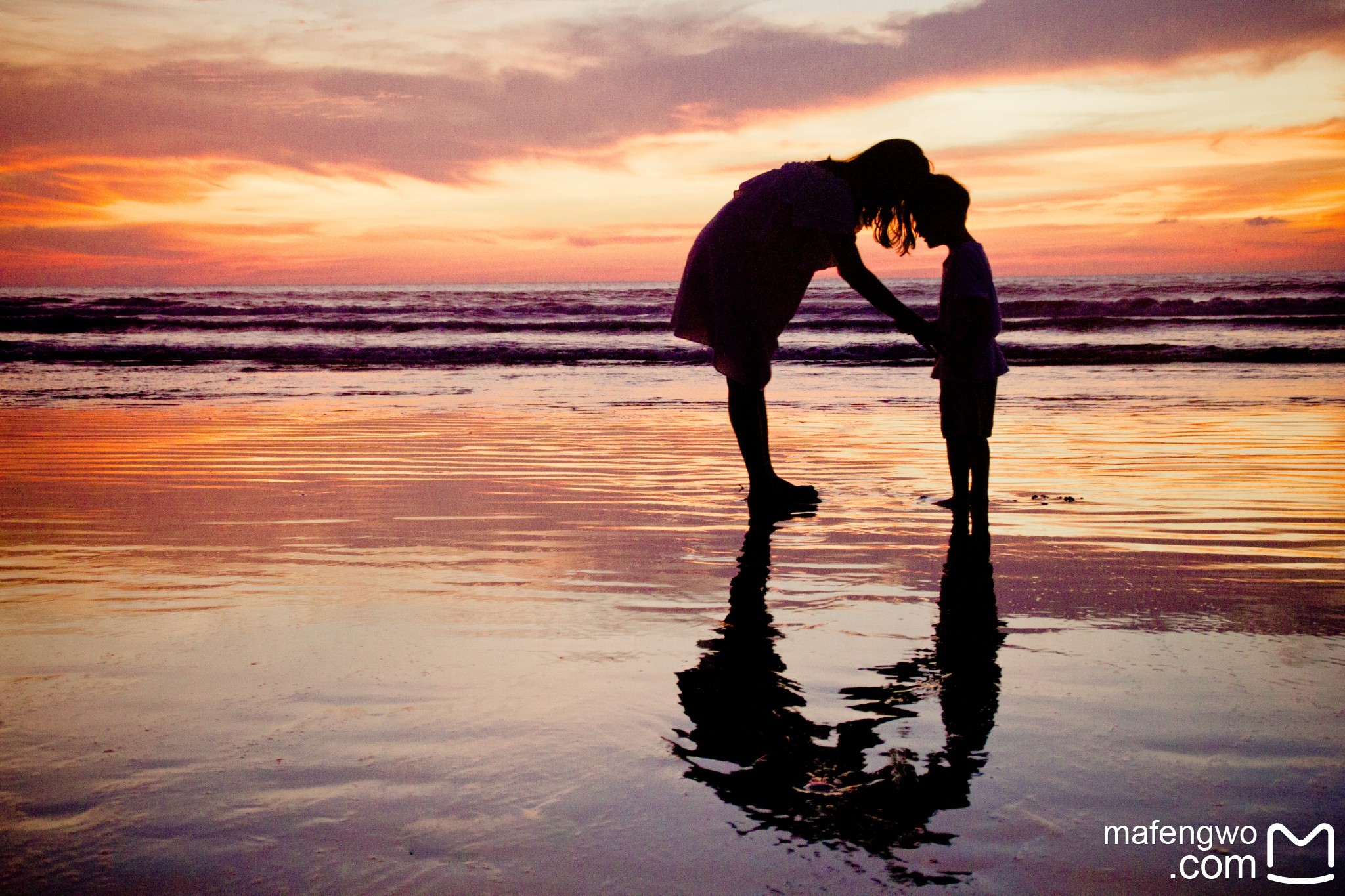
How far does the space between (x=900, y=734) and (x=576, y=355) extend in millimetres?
12969

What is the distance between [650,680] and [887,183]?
8.10 ft

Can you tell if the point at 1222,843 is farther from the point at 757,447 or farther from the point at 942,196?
the point at 942,196

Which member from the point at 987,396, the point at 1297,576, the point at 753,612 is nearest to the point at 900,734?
the point at 753,612

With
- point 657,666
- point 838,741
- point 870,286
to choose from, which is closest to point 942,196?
point 870,286

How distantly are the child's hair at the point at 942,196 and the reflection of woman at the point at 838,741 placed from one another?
72.1 inches

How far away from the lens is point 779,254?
154 inches

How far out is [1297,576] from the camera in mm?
2809

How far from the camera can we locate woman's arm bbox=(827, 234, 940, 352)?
3.70m

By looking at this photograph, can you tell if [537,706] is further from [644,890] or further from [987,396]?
[987,396]

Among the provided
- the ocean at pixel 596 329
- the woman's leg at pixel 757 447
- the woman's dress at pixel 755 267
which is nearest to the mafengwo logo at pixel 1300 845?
the woman's leg at pixel 757 447

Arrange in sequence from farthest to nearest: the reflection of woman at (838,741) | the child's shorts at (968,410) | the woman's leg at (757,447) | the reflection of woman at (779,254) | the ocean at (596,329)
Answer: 1. the ocean at (596,329)
2. the woman's leg at (757,447)
3. the reflection of woman at (779,254)
4. the child's shorts at (968,410)
5. the reflection of woman at (838,741)

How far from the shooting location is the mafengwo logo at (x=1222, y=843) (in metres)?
1.26

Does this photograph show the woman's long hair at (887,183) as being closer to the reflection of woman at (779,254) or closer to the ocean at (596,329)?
the reflection of woman at (779,254)

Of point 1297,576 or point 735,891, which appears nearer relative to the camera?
point 735,891
